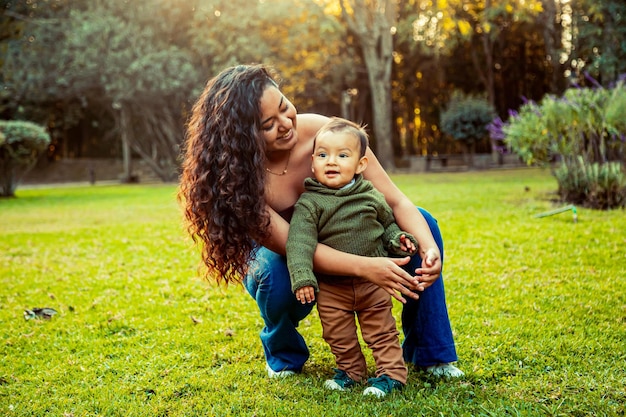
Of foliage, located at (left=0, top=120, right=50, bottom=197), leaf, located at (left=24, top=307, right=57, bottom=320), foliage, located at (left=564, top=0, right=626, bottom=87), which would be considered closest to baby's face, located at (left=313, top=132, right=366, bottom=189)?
leaf, located at (left=24, top=307, right=57, bottom=320)

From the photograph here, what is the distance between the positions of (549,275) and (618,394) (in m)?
2.29

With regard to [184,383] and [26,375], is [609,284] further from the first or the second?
[26,375]

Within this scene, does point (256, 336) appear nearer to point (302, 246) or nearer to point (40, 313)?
point (302, 246)

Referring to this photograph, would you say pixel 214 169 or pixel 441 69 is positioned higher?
pixel 441 69

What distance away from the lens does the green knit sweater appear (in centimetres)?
259

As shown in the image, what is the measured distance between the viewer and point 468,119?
68.8ft

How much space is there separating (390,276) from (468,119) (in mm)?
19364

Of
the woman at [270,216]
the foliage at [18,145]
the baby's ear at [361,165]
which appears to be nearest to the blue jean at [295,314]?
Result: the woman at [270,216]

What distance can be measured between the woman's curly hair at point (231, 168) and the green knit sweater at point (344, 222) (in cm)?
16

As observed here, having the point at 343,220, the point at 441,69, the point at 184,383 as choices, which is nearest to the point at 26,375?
the point at 184,383

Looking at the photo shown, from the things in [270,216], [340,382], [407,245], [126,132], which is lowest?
[340,382]

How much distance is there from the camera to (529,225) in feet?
22.6

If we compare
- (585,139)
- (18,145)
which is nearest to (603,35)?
(585,139)

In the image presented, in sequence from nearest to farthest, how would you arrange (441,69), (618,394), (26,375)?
(618,394) < (26,375) < (441,69)
